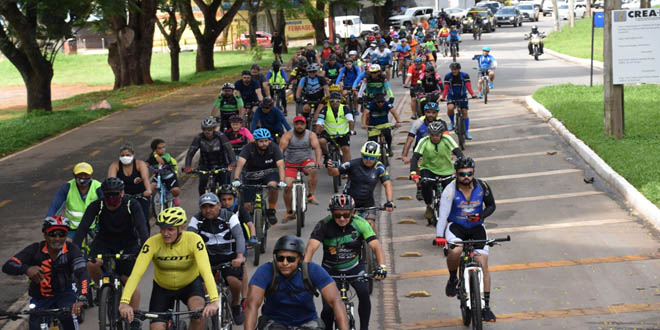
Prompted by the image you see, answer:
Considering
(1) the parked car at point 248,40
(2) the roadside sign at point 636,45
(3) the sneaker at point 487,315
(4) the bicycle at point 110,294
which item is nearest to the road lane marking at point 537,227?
(3) the sneaker at point 487,315

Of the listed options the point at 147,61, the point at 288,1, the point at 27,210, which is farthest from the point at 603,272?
the point at 288,1

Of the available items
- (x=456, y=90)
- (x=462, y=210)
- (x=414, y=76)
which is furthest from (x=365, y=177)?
(x=414, y=76)

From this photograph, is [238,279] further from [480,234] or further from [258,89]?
[258,89]

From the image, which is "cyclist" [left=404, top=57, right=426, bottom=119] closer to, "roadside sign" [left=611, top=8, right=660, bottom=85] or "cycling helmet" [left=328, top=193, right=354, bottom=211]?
"roadside sign" [left=611, top=8, right=660, bottom=85]

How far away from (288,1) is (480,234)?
147 ft

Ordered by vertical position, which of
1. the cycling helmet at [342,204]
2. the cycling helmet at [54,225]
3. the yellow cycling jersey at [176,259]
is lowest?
the yellow cycling jersey at [176,259]

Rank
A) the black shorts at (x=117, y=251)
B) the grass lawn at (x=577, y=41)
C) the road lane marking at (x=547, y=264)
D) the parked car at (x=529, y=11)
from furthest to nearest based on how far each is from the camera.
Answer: the parked car at (x=529, y=11) < the grass lawn at (x=577, y=41) < the road lane marking at (x=547, y=264) < the black shorts at (x=117, y=251)

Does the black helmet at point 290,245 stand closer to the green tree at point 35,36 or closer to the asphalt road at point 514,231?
the asphalt road at point 514,231

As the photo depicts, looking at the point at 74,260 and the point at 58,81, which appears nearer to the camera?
the point at 74,260

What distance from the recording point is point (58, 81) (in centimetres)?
6200

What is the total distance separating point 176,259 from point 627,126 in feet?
56.4

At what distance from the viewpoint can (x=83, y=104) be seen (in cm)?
4019

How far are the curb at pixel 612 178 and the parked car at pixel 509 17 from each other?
52.5 metres

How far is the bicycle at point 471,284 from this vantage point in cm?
1014
